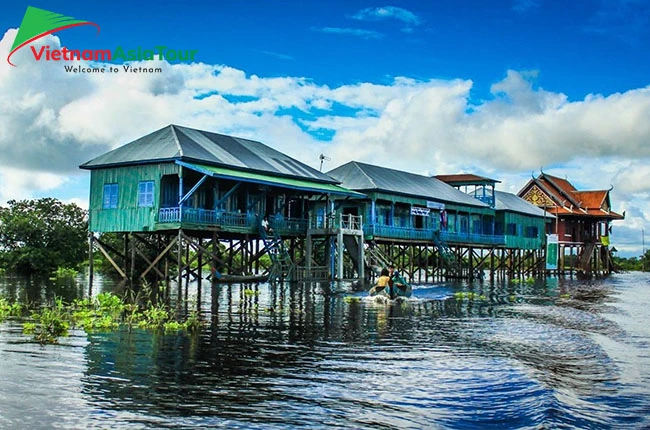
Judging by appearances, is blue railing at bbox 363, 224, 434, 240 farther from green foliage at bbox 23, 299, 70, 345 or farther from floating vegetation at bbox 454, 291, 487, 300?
green foliage at bbox 23, 299, 70, 345

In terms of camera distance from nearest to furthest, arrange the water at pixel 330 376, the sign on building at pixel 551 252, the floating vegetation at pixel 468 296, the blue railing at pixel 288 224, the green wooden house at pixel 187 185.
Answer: the water at pixel 330 376 → the floating vegetation at pixel 468 296 → the green wooden house at pixel 187 185 → the blue railing at pixel 288 224 → the sign on building at pixel 551 252

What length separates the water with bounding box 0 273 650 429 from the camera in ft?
28.1

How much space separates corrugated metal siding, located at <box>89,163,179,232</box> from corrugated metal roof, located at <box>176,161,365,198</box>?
1617 millimetres

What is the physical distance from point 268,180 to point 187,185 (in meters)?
3.71

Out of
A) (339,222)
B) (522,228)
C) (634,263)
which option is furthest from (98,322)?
(634,263)

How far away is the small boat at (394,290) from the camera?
84.8ft

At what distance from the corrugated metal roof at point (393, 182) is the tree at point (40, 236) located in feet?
53.8

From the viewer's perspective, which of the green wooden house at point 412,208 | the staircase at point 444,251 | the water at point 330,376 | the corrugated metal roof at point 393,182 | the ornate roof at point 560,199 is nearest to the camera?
the water at point 330,376

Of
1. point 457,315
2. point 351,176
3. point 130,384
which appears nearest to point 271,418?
point 130,384

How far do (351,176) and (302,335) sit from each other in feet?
92.3

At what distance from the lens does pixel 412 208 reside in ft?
147

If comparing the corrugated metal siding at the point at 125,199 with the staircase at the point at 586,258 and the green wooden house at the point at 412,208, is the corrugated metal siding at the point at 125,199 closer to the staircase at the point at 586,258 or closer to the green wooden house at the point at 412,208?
the green wooden house at the point at 412,208

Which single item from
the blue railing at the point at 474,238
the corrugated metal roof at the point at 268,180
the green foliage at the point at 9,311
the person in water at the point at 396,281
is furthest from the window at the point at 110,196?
the blue railing at the point at 474,238

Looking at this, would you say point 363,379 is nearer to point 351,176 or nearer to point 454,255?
point 351,176
